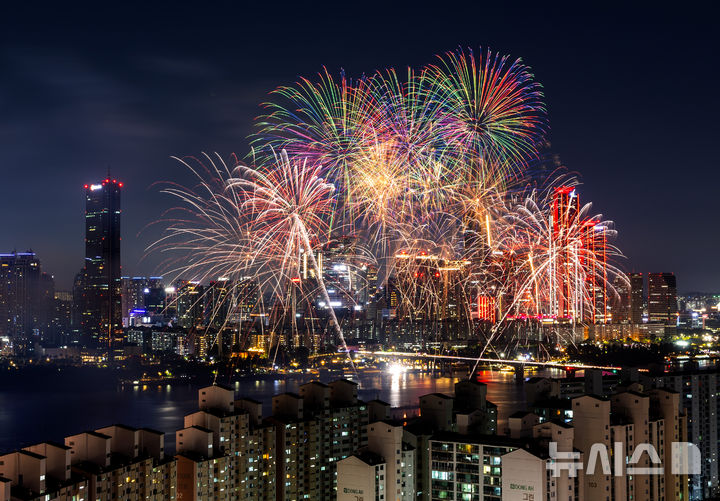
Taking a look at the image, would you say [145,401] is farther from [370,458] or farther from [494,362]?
[370,458]

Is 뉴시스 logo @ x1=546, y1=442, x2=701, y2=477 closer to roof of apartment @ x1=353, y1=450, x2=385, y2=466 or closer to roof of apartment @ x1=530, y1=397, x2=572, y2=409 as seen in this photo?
roof of apartment @ x1=530, y1=397, x2=572, y2=409

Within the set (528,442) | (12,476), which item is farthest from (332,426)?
(12,476)

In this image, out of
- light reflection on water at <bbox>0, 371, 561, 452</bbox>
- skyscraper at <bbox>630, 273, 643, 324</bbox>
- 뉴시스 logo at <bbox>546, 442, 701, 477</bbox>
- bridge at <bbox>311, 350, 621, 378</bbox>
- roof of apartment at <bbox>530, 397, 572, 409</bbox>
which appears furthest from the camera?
skyscraper at <bbox>630, 273, 643, 324</bbox>

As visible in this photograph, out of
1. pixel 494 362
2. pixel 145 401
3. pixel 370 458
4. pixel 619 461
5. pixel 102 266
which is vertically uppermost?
pixel 102 266

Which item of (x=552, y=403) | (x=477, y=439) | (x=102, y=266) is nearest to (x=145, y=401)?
(x=552, y=403)

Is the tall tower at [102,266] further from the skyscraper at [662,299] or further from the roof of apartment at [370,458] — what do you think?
the roof of apartment at [370,458]

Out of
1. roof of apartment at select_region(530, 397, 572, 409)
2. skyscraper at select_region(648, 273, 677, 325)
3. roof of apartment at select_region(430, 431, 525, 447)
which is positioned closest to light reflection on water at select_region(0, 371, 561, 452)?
roof of apartment at select_region(530, 397, 572, 409)
